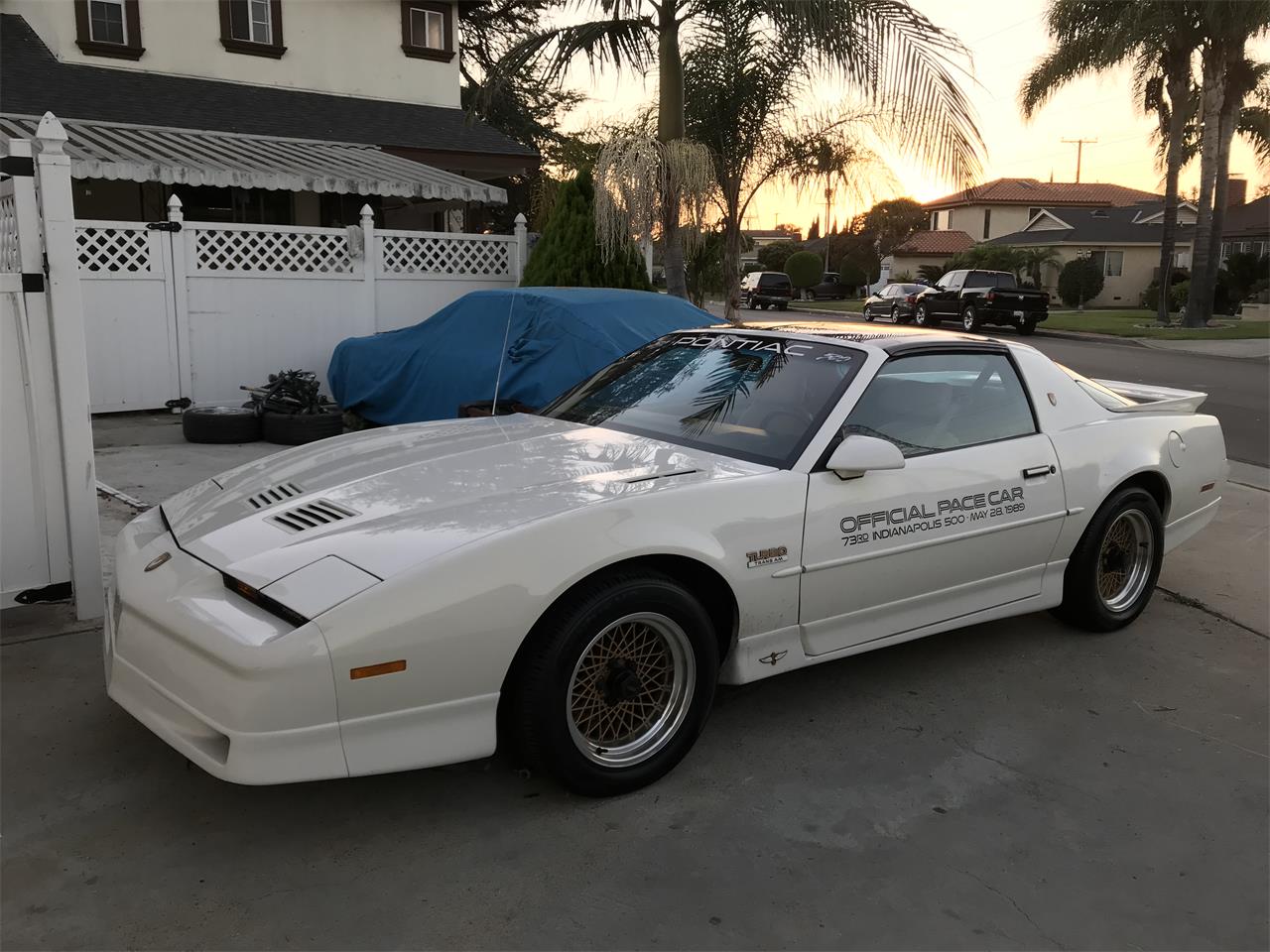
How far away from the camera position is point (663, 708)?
3371 mm

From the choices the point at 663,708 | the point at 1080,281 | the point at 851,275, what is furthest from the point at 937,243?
the point at 663,708

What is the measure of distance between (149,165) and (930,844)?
11118mm

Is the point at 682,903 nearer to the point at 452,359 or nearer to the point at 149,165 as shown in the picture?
the point at 452,359

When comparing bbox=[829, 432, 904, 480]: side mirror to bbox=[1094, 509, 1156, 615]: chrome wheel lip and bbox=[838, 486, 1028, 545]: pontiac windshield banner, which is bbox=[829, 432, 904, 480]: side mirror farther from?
bbox=[1094, 509, 1156, 615]: chrome wheel lip

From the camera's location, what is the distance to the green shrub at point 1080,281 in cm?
4453

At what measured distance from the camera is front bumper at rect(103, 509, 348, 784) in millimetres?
2670

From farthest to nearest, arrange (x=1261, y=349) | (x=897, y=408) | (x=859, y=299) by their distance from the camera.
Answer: (x=859, y=299) < (x=1261, y=349) < (x=897, y=408)

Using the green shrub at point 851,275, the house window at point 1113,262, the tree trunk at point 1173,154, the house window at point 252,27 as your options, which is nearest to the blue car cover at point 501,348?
the house window at point 252,27

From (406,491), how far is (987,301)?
89.3 ft

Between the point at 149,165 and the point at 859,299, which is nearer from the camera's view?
the point at 149,165

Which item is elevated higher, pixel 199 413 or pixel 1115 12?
pixel 1115 12

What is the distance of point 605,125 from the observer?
12.1m

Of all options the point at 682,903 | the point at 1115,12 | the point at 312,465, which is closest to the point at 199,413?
the point at 312,465

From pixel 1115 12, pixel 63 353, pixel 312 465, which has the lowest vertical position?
pixel 312 465
